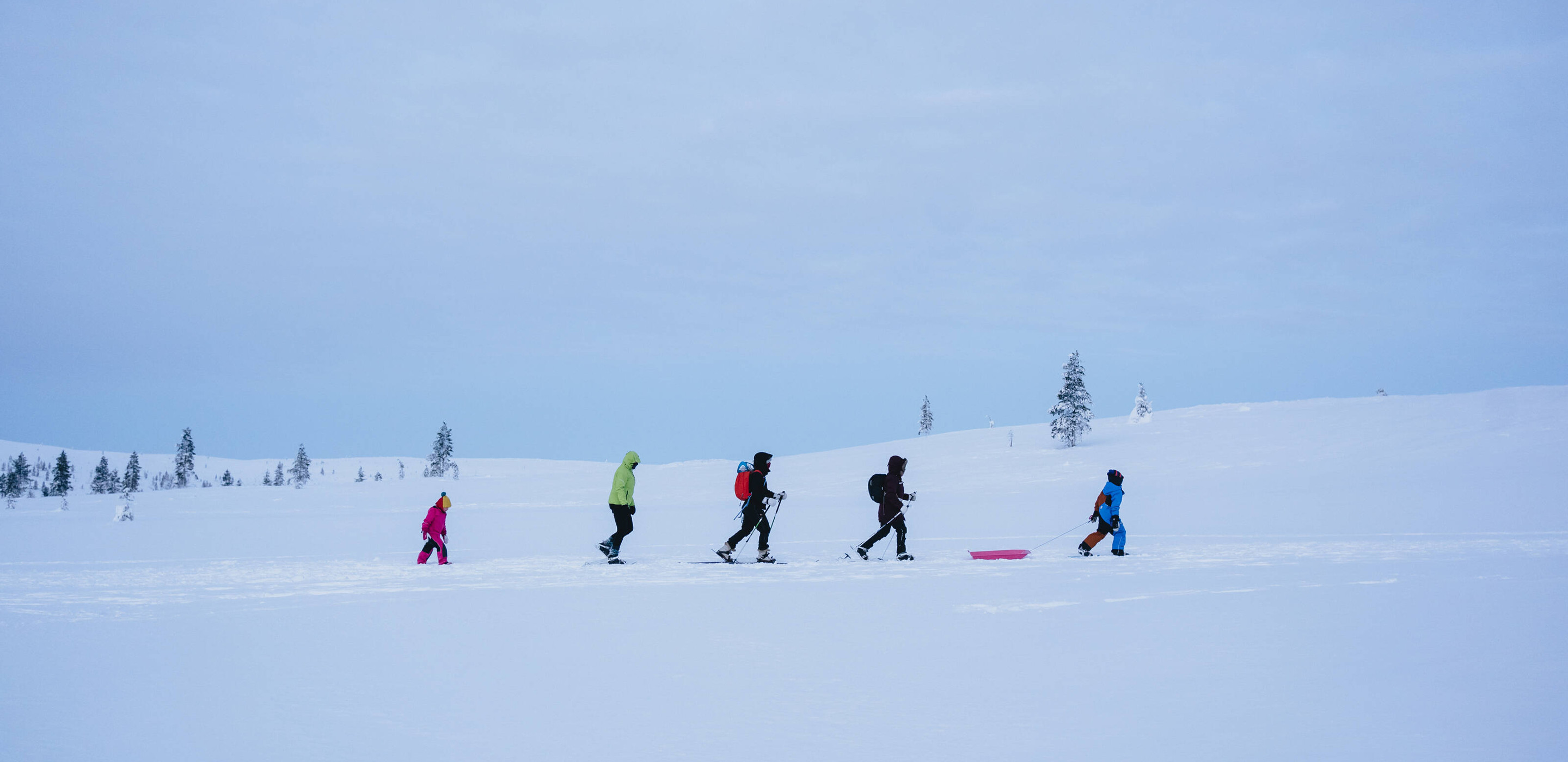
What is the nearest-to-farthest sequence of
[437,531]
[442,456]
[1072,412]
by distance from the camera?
[437,531], [1072,412], [442,456]

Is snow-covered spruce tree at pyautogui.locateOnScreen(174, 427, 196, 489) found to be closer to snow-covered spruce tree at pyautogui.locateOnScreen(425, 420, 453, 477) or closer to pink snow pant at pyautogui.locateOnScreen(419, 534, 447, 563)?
snow-covered spruce tree at pyautogui.locateOnScreen(425, 420, 453, 477)

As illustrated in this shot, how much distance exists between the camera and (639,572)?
14.1 metres

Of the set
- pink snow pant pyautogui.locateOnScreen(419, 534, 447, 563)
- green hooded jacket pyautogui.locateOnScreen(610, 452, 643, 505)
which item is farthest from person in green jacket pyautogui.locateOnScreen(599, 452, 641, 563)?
pink snow pant pyautogui.locateOnScreen(419, 534, 447, 563)

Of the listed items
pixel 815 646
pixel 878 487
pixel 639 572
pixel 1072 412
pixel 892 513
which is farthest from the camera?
pixel 1072 412

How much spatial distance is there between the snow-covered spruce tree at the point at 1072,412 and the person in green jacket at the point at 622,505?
119 ft

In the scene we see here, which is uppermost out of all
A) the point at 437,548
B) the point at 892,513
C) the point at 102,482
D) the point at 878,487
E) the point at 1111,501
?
the point at 878,487

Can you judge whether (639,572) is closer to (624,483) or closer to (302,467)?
(624,483)

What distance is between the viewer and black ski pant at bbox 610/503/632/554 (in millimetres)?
15266

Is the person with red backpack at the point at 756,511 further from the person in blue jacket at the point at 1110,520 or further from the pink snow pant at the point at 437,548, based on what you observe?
the person in blue jacket at the point at 1110,520

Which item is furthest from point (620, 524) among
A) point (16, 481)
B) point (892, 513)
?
point (16, 481)

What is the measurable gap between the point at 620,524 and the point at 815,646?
793 cm

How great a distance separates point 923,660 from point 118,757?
A: 522cm

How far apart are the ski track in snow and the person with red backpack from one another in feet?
1.38

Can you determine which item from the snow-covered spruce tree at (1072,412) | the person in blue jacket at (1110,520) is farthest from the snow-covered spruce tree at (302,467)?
the person in blue jacket at (1110,520)
